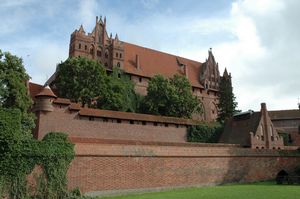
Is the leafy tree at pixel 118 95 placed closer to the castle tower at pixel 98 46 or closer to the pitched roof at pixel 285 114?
the castle tower at pixel 98 46

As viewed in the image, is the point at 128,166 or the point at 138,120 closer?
the point at 128,166

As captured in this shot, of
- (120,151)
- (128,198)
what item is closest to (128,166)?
(120,151)

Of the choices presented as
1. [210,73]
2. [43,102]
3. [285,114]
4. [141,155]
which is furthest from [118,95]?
[285,114]

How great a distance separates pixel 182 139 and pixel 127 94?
35.9 feet

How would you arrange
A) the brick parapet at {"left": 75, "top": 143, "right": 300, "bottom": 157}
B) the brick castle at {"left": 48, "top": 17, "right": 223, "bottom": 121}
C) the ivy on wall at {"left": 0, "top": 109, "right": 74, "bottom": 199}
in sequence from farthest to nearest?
the brick castle at {"left": 48, "top": 17, "right": 223, "bottom": 121} → the brick parapet at {"left": 75, "top": 143, "right": 300, "bottom": 157} → the ivy on wall at {"left": 0, "top": 109, "right": 74, "bottom": 199}

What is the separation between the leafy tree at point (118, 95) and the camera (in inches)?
1474

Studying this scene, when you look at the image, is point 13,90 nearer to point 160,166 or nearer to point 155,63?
point 160,166

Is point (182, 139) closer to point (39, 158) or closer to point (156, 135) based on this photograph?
point (156, 135)

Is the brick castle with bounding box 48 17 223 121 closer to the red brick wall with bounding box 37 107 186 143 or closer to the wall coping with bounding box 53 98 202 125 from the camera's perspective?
the wall coping with bounding box 53 98 202 125

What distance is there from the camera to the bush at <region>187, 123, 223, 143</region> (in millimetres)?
37031

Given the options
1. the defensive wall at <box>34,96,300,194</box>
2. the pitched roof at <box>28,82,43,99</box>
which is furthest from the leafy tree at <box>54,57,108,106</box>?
the defensive wall at <box>34,96,300,194</box>

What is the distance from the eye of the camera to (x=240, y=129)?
3869cm

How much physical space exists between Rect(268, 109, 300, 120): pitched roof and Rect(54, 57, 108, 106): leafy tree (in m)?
41.7

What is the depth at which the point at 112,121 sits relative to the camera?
31688 millimetres
